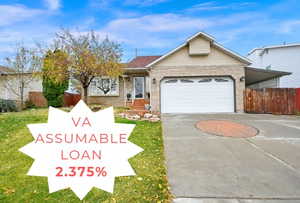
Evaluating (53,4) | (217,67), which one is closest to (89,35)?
(53,4)

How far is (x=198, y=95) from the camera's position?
12.6 metres

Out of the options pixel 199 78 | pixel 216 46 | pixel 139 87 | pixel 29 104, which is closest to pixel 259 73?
pixel 216 46

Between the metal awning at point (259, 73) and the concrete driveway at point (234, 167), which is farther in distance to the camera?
the metal awning at point (259, 73)

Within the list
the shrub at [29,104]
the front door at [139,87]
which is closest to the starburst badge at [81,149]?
the front door at [139,87]

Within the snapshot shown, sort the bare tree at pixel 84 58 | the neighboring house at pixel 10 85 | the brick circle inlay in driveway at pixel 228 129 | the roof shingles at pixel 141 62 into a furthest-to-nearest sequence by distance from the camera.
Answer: the neighboring house at pixel 10 85
the roof shingles at pixel 141 62
the bare tree at pixel 84 58
the brick circle inlay in driveway at pixel 228 129

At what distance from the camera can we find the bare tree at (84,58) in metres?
11.1

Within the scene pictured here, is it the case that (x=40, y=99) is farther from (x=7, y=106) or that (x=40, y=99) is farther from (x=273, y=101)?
(x=273, y=101)

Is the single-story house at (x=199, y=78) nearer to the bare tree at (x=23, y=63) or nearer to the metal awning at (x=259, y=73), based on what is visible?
the metal awning at (x=259, y=73)

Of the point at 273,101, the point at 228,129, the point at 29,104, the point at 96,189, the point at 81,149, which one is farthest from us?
the point at 29,104

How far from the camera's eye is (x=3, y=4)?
10.9 metres

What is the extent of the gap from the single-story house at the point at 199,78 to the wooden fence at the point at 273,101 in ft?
1.82

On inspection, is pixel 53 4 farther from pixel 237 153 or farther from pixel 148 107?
pixel 237 153

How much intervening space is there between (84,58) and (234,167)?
9.74m

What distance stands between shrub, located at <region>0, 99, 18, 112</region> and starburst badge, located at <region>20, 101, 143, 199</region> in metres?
15.4
